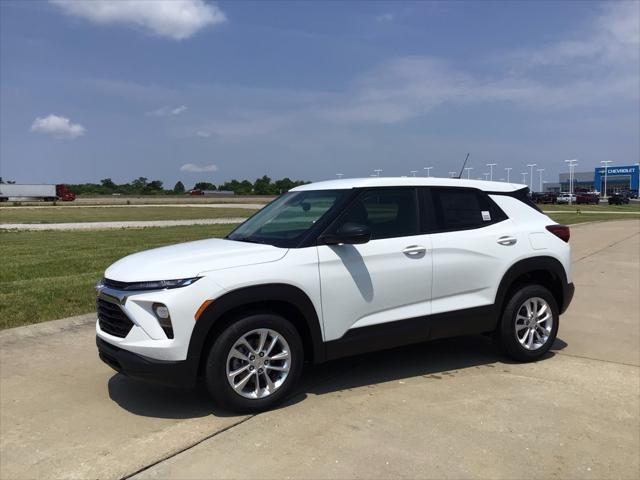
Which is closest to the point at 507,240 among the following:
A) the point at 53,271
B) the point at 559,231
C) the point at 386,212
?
the point at 559,231

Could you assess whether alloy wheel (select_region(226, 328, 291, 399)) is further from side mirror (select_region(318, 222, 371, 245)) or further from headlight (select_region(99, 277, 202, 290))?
side mirror (select_region(318, 222, 371, 245))

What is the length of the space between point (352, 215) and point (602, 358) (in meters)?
2.94

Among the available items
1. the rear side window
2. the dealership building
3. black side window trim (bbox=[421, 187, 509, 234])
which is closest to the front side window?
black side window trim (bbox=[421, 187, 509, 234])

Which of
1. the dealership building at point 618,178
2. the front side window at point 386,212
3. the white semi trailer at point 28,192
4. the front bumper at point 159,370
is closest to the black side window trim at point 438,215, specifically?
the front side window at point 386,212

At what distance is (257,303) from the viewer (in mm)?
4184

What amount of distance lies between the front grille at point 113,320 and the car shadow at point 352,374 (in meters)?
0.61

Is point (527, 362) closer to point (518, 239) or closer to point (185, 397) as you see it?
point (518, 239)

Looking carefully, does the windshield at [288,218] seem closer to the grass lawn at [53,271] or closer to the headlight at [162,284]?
the headlight at [162,284]

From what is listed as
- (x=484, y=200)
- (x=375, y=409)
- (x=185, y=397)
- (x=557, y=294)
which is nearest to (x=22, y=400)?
(x=185, y=397)

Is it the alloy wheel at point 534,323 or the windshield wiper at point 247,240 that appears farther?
the alloy wheel at point 534,323

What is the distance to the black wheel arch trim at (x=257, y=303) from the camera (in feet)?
12.8

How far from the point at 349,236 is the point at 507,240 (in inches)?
68.6

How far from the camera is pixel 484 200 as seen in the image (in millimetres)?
5367

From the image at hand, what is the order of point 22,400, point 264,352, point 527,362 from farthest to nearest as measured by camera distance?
→ point 527,362
point 22,400
point 264,352
